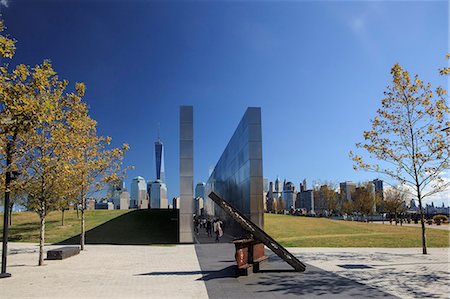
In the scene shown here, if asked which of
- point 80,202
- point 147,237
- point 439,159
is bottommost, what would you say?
point 147,237

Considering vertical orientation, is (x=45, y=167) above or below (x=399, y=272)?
above

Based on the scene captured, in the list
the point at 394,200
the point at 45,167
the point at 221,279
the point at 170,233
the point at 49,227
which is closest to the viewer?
the point at 221,279

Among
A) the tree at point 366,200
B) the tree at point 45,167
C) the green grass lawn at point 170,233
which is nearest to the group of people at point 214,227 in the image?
the green grass lawn at point 170,233

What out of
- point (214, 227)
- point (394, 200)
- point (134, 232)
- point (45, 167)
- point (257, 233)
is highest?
point (45, 167)

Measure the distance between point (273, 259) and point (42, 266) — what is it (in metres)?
10.1

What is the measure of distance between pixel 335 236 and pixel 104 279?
22919 mm

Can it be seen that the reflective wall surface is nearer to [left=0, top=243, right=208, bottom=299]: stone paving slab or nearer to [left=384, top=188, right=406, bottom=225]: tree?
[left=0, top=243, right=208, bottom=299]: stone paving slab

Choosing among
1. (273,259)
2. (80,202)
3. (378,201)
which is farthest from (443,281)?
(378,201)

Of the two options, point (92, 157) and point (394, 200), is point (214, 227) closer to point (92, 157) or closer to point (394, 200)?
point (92, 157)

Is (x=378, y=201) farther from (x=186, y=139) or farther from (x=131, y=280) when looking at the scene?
(x=131, y=280)

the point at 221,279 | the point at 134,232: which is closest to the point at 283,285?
the point at 221,279

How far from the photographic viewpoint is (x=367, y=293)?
33.3 feet

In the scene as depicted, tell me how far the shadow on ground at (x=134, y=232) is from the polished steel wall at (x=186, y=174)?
199 cm

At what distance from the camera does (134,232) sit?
3609 centimetres
